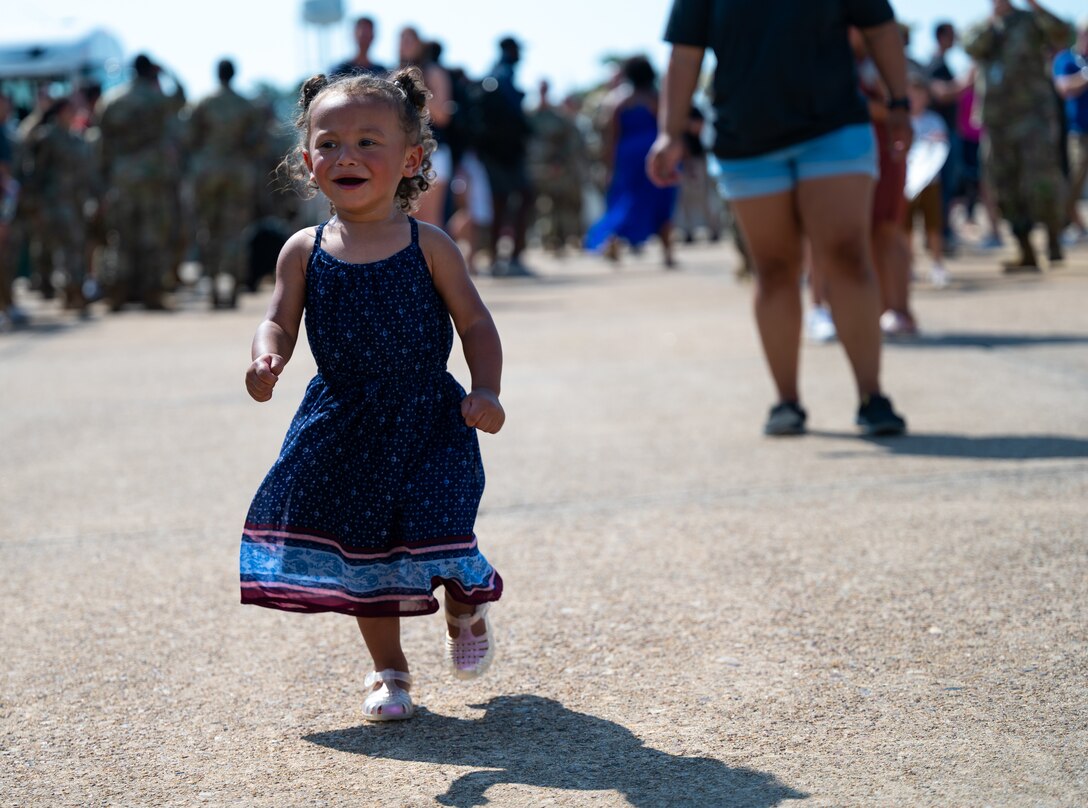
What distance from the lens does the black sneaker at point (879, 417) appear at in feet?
18.8

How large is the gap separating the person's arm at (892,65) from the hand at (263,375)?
3389 mm

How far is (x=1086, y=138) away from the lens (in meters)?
14.9

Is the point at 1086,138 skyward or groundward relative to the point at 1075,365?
skyward

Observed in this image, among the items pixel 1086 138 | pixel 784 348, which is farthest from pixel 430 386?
pixel 1086 138

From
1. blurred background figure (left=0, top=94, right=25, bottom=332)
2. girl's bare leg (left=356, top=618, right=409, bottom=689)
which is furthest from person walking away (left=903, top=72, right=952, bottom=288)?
girl's bare leg (left=356, top=618, right=409, bottom=689)

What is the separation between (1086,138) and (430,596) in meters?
13.3

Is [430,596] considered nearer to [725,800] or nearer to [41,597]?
[725,800]

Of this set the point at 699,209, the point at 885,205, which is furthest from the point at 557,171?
the point at 885,205

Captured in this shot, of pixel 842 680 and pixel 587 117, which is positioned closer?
pixel 842 680

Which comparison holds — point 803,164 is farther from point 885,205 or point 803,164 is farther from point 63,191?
point 63,191

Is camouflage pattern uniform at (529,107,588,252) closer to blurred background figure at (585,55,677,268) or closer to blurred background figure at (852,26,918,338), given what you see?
blurred background figure at (585,55,677,268)

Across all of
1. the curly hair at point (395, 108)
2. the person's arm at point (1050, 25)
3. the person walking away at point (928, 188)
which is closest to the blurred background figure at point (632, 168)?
the person walking away at point (928, 188)

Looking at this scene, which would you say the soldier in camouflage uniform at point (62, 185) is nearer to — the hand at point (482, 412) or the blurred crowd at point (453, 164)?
the blurred crowd at point (453, 164)

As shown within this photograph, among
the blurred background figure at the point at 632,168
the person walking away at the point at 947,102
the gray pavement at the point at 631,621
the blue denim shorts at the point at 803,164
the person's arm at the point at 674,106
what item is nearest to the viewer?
the gray pavement at the point at 631,621
